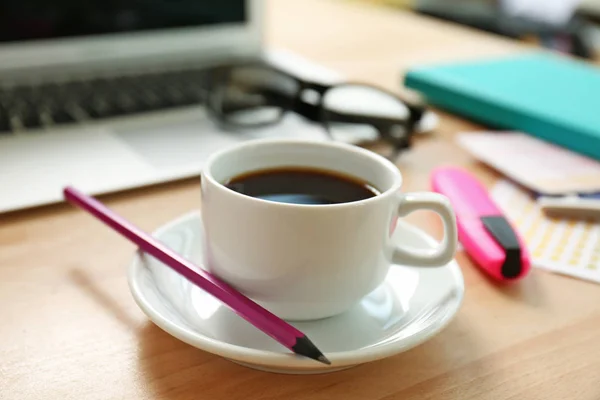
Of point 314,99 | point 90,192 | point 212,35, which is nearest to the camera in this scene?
point 90,192

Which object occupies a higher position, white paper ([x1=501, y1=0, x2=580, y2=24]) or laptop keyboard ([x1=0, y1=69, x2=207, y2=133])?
laptop keyboard ([x1=0, y1=69, x2=207, y2=133])

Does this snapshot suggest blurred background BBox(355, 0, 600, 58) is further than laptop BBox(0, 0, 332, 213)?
Yes

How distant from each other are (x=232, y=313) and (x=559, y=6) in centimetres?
205

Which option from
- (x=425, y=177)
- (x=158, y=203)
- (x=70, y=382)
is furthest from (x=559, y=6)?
(x=70, y=382)

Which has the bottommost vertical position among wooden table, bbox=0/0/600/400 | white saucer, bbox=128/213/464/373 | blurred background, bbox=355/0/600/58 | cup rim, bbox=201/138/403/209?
blurred background, bbox=355/0/600/58

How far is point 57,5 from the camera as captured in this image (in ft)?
2.23

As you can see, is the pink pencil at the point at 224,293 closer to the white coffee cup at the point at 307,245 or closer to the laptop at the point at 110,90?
the white coffee cup at the point at 307,245

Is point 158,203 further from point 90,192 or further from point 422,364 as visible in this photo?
point 422,364

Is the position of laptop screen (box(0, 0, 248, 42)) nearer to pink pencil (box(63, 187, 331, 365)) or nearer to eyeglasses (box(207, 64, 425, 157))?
eyeglasses (box(207, 64, 425, 157))

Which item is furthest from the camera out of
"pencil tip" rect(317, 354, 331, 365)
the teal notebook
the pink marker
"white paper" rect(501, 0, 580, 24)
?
"white paper" rect(501, 0, 580, 24)

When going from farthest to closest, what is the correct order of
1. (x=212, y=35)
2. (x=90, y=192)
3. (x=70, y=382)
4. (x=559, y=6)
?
(x=559, y=6) → (x=212, y=35) → (x=90, y=192) → (x=70, y=382)

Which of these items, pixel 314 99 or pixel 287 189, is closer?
pixel 287 189

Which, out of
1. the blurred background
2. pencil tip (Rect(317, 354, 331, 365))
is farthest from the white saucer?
the blurred background

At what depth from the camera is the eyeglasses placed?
2.06 feet
